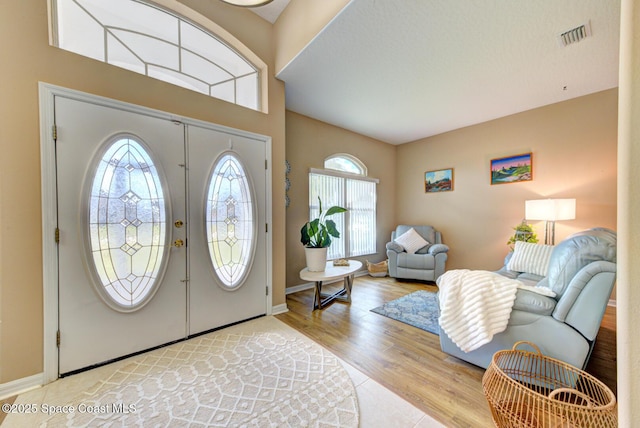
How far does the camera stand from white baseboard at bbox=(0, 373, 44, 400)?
5.12ft

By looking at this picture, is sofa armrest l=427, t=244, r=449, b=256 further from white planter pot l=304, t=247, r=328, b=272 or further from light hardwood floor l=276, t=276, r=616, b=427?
white planter pot l=304, t=247, r=328, b=272

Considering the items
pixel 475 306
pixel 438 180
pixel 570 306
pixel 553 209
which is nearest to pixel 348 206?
pixel 438 180

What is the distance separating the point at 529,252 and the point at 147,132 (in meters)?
4.45

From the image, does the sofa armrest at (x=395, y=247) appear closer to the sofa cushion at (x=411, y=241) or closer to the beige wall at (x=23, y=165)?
the sofa cushion at (x=411, y=241)

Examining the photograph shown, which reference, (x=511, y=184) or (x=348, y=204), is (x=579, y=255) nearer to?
(x=511, y=184)

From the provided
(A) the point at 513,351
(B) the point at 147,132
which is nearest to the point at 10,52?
(B) the point at 147,132

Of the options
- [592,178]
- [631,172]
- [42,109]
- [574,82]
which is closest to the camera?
[631,172]

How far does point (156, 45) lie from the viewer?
2.22 metres

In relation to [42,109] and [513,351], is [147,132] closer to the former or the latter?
[42,109]

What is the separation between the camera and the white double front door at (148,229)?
1.78m

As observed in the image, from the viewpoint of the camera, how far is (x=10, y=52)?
1.59 meters

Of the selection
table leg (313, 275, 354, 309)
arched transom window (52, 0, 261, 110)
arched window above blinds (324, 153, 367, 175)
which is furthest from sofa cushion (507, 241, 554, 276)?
arched transom window (52, 0, 261, 110)

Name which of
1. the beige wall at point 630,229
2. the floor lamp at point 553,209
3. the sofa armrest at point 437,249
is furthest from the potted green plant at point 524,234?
the beige wall at point 630,229

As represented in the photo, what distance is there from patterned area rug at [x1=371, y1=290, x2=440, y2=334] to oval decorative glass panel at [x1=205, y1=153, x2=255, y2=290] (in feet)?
5.76
